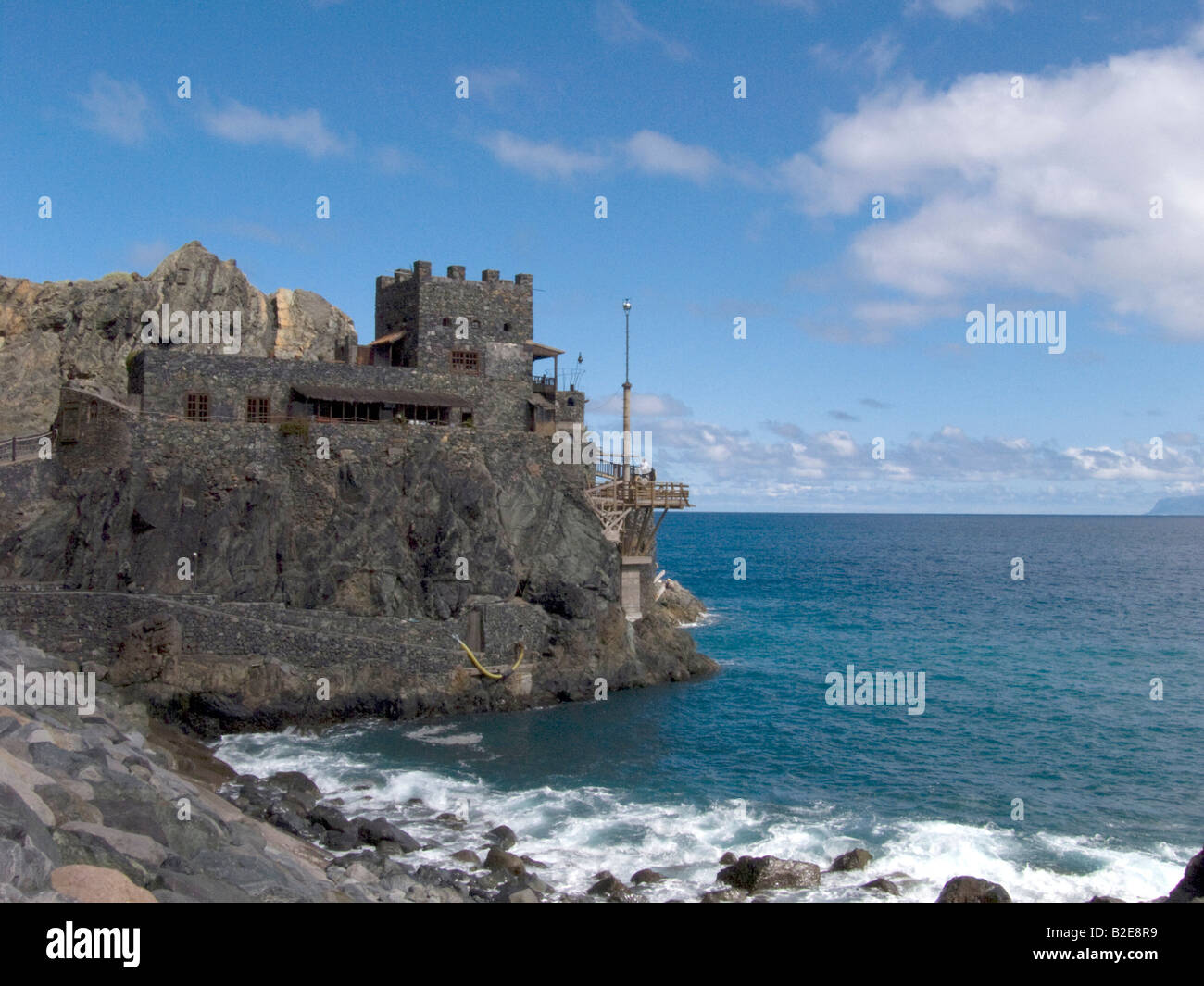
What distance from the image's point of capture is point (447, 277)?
54.6 meters

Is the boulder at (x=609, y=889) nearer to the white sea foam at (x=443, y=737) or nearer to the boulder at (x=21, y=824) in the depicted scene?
the boulder at (x=21, y=824)

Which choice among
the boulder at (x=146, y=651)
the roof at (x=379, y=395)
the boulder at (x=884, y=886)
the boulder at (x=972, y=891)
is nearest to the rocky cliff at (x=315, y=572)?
the boulder at (x=146, y=651)

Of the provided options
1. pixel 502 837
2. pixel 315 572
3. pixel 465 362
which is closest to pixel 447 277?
pixel 465 362

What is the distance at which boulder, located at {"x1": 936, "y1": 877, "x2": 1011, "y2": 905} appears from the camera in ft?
69.8

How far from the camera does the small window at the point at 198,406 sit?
4706 centimetres

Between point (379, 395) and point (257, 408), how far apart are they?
628 centimetres

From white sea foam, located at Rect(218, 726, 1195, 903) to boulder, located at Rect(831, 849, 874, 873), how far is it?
242 mm

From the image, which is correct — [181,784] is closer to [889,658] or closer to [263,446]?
[263,446]

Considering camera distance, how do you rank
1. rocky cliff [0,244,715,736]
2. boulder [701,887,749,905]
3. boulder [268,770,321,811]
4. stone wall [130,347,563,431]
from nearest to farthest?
boulder [701,887,749,905], boulder [268,770,321,811], rocky cliff [0,244,715,736], stone wall [130,347,563,431]

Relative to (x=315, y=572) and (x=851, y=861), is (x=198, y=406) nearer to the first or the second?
(x=315, y=572)

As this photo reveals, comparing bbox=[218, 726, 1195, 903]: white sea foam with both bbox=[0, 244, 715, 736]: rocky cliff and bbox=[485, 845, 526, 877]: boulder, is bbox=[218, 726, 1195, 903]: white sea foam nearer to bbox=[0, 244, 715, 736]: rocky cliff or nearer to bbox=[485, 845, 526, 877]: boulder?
bbox=[485, 845, 526, 877]: boulder

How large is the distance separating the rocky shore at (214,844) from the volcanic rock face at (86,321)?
40096 mm

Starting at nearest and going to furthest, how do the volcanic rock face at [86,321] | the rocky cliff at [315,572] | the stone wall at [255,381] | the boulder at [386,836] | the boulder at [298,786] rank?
the boulder at [386,836]
the boulder at [298,786]
the rocky cliff at [315,572]
the stone wall at [255,381]
the volcanic rock face at [86,321]

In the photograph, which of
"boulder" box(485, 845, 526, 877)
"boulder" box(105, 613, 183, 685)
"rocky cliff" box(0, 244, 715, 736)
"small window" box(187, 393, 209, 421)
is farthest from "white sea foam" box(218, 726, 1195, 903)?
"small window" box(187, 393, 209, 421)
